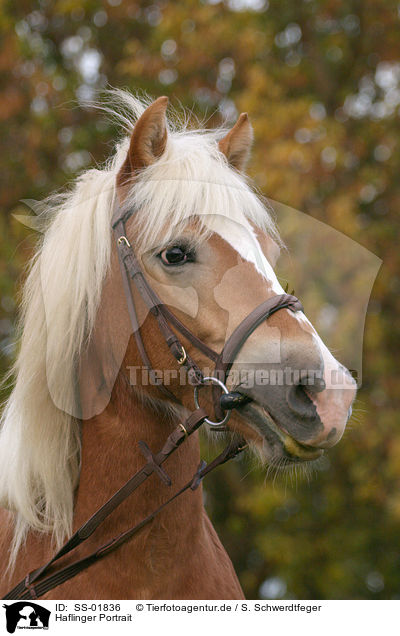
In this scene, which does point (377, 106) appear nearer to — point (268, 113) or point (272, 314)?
point (268, 113)

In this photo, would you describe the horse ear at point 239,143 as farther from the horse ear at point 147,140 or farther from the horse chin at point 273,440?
the horse chin at point 273,440

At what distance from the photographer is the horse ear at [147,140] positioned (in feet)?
7.52

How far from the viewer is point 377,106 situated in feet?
26.9

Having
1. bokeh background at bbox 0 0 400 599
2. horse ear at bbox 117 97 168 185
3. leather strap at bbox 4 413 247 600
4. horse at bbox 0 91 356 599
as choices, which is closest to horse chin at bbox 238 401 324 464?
horse at bbox 0 91 356 599

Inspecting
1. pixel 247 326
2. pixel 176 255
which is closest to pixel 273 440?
pixel 247 326

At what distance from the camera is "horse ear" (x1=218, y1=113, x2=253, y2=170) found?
268cm

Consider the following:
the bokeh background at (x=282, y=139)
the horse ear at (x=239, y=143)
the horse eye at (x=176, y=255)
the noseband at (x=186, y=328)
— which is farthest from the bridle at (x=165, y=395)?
the bokeh background at (x=282, y=139)

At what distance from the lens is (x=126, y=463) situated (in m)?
2.35

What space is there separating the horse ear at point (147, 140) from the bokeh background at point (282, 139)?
455 centimetres

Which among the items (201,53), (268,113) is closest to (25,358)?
(268,113)
